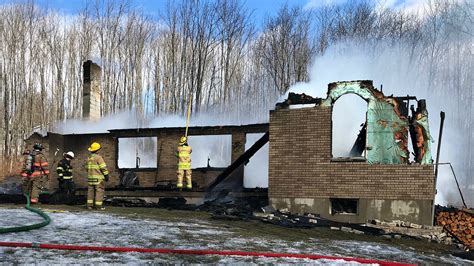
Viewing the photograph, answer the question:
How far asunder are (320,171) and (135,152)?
64.0 ft

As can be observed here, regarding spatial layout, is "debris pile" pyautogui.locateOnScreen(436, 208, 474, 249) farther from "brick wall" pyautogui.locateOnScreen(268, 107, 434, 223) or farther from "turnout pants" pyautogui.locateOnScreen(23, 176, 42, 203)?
"turnout pants" pyautogui.locateOnScreen(23, 176, 42, 203)

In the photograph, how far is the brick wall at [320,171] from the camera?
10109 millimetres

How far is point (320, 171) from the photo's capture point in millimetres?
10773

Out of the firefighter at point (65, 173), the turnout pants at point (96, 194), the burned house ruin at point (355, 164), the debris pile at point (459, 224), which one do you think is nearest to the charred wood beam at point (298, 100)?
the burned house ruin at point (355, 164)

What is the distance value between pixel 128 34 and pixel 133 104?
18.6ft

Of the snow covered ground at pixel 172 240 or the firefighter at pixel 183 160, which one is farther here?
the firefighter at pixel 183 160

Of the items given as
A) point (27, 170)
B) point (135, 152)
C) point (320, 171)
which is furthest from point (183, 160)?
point (135, 152)

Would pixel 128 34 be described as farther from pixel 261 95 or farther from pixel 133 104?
pixel 261 95

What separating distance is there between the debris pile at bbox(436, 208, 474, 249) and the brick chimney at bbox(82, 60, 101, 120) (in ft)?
53.6

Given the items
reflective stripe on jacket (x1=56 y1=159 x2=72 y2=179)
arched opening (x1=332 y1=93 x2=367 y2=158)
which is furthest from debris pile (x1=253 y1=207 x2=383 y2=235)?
reflective stripe on jacket (x1=56 y1=159 x2=72 y2=179)

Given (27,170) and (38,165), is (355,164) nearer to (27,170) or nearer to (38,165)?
(38,165)

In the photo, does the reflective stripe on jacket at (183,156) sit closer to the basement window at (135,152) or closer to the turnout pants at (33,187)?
the turnout pants at (33,187)

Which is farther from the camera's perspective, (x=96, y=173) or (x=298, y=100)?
(x=298, y=100)

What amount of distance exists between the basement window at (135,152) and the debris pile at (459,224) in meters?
18.3
